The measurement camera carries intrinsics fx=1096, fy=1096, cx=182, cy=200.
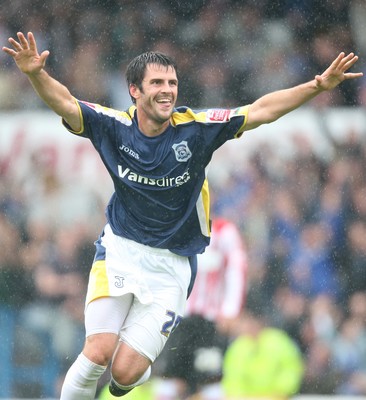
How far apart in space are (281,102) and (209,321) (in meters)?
3.80

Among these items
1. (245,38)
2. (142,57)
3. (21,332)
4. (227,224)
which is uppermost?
(245,38)

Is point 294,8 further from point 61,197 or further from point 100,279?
point 100,279

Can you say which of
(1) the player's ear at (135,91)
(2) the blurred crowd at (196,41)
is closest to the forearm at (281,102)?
(1) the player's ear at (135,91)

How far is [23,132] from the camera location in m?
9.66

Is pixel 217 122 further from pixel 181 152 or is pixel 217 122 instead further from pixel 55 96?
pixel 55 96

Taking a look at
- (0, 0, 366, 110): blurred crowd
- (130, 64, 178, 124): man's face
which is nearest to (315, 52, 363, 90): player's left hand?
(130, 64, 178, 124): man's face

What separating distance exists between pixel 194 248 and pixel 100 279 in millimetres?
579

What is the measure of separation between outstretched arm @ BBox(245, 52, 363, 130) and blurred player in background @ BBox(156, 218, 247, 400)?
3.39m

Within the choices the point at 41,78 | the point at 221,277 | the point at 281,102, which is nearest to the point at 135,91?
the point at 41,78

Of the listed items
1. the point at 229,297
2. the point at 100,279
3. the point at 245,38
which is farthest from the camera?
the point at 245,38

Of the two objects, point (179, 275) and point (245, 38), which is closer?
point (179, 275)

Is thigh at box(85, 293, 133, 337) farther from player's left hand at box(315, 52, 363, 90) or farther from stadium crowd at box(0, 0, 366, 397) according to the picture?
stadium crowd at box(0, 0, 366, 397)

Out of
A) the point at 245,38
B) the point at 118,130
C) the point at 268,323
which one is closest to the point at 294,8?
the point at 245,38

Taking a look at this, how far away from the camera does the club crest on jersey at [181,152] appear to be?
19.9ft
